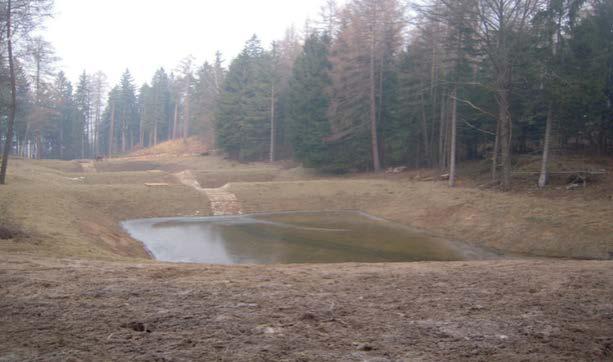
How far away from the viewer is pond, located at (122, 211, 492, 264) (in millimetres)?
12984

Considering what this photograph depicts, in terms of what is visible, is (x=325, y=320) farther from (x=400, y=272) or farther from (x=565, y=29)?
(x=565, y=29)

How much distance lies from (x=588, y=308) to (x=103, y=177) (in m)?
33.2

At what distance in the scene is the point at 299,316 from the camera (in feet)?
15.5

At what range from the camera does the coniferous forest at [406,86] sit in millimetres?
20906

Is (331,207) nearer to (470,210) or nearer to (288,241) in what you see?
(470,210)

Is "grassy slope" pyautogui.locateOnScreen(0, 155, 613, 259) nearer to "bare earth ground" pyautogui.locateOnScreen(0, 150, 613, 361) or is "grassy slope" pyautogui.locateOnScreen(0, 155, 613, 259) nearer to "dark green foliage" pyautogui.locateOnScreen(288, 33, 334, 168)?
"bare earth ground" pyautogui.locateOnScreen(0, 150, 613, 361)

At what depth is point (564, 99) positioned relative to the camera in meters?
19.8

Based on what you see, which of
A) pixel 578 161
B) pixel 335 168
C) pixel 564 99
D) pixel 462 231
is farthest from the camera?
pixel 335 168

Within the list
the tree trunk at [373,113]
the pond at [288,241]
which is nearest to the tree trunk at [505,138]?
the pond at [288,241]

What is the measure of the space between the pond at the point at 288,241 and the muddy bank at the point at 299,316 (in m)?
5.81

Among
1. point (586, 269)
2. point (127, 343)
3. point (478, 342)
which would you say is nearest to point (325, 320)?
point (478, 342)

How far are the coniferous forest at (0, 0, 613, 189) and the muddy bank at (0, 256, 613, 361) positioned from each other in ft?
55.9

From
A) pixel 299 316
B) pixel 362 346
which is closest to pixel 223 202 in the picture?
pixel 299 316

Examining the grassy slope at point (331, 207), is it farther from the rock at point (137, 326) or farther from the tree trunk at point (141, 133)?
the tree trunk at point (141, 133)
